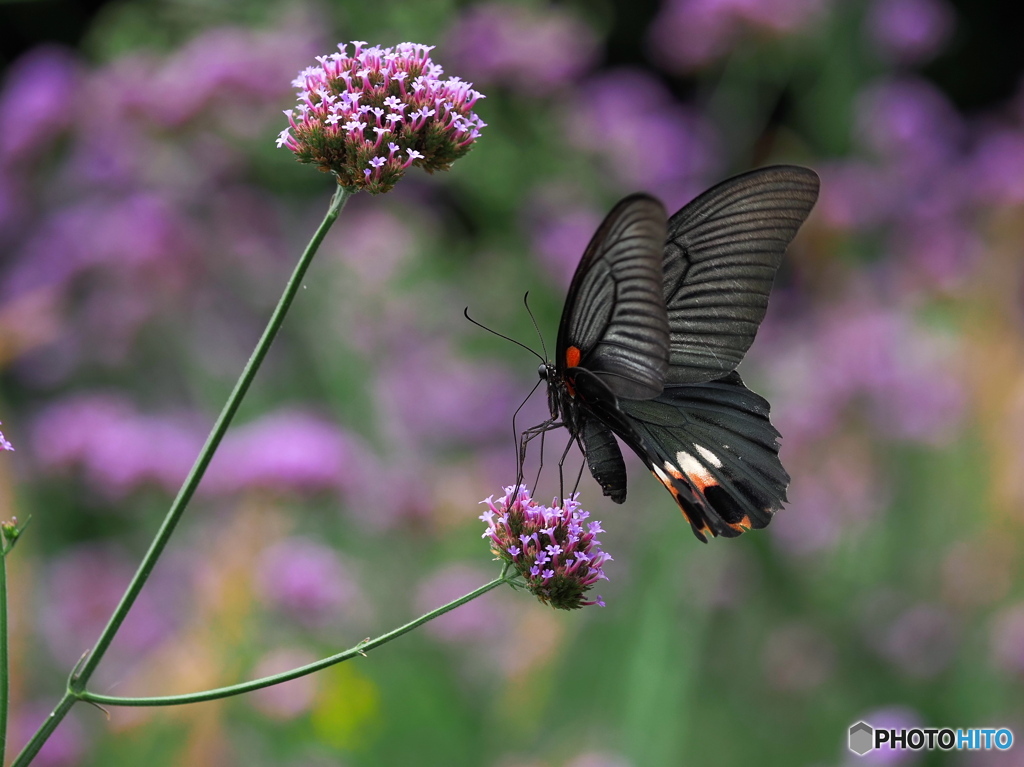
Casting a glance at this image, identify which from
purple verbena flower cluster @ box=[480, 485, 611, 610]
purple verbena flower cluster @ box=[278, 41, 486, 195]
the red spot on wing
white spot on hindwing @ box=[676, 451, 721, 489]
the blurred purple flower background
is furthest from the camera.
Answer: the blurred purple flower background

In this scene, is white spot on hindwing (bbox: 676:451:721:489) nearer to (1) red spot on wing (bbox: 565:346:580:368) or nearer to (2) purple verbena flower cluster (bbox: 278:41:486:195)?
(1) red spot on wing (bbox: 565:346:580:368)

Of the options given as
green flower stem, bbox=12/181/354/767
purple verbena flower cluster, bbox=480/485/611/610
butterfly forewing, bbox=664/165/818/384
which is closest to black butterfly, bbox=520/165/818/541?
butterfly forewing, bbox=664/165/818/384

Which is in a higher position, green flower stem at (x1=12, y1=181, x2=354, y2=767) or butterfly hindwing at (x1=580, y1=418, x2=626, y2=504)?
butterfly hindwing at (x1=580, y1=418, x2=626, y2=504)

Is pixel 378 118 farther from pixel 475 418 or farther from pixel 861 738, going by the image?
pixel 475 418

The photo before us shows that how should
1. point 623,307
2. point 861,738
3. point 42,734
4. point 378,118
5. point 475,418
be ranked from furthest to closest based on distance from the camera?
point 475,418 < point 861,738 < point 623,307 < point 378,118 < point 42,734

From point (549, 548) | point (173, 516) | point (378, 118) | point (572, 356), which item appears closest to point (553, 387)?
point (572, 356)

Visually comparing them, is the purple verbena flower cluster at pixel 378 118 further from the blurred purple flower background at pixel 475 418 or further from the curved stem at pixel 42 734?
the blurred purple flower background at pixel 475 418

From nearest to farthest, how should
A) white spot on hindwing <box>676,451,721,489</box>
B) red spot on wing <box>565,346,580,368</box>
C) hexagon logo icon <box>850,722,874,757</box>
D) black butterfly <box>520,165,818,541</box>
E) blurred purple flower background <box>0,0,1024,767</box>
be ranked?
black butterfly <box>520,165,818,541</box>
red spot on wing <box>565,346,580,368</box>
white spot on hindwing <box>676,451,721,489</box>
hexagon logo icon <box>850,722,874,757</box>
blurred purple flower background <box>0,0,1024,767</box>
